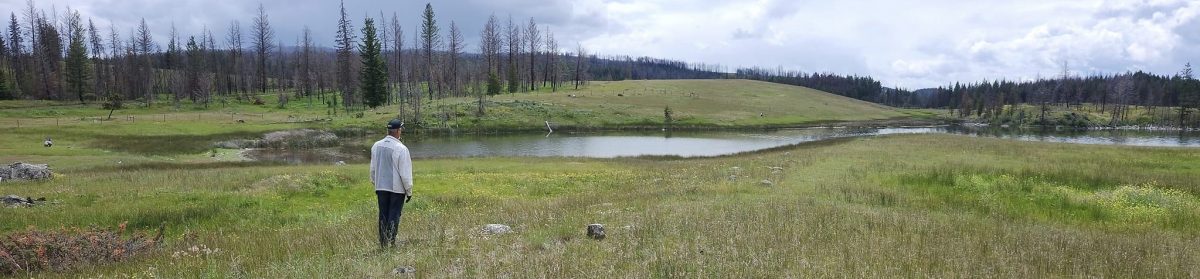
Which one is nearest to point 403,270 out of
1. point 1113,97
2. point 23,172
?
point 23,172

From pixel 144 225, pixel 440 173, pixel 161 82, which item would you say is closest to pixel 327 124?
pixel 440 173

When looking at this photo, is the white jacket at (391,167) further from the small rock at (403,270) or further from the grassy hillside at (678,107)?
the grassy hillside at (678,107)

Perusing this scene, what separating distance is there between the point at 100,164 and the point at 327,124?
37.7 m

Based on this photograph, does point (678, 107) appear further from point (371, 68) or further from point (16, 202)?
point (16, 202)

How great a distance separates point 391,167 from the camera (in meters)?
9.55

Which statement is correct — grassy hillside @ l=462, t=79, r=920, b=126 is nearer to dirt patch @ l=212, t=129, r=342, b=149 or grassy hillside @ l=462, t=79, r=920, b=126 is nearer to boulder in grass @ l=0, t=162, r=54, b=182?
dirt patch @ l=212, t=129, r=342, b=149

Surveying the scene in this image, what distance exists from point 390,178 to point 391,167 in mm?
199

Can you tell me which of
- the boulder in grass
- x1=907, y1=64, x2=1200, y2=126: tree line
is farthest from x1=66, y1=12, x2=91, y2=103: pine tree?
x1=907, y1=64, x2=1200, y2=126: tree line

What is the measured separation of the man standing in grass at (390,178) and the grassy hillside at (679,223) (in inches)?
23.1

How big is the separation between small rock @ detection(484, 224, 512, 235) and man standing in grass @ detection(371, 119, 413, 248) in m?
1.67

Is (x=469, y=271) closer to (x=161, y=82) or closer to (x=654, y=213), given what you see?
(x=654, y=213)

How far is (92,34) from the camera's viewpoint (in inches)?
4422

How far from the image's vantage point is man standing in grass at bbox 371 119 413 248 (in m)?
9.52

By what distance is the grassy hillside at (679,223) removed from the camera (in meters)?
7.51
